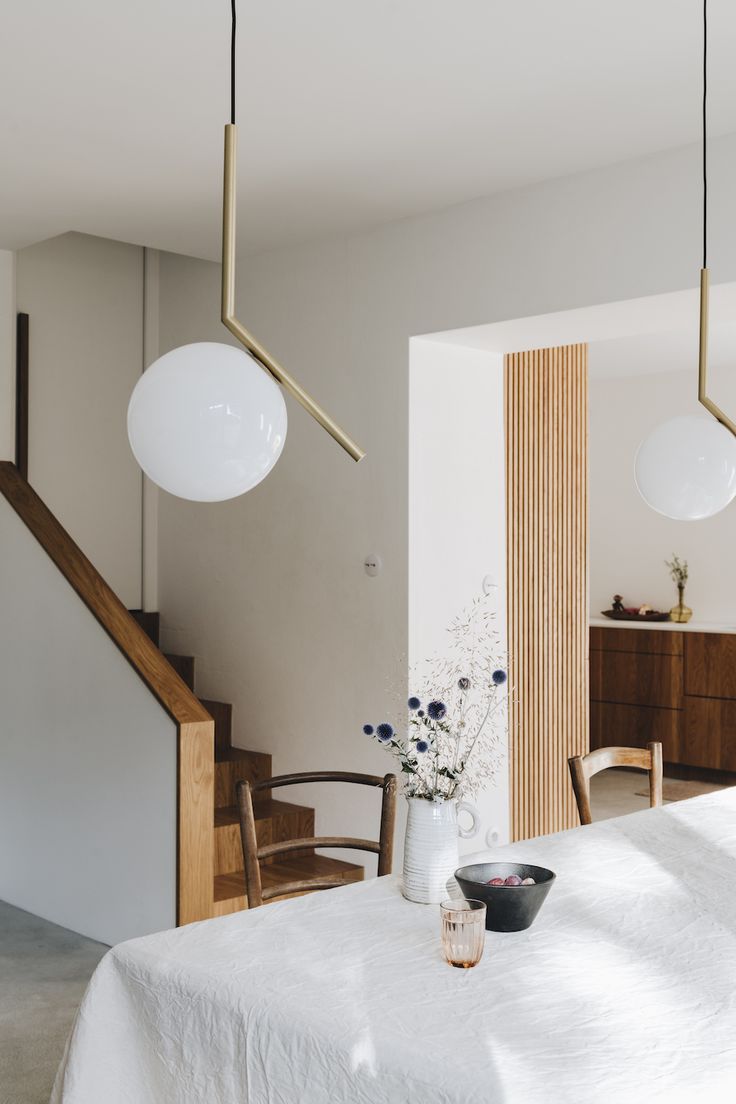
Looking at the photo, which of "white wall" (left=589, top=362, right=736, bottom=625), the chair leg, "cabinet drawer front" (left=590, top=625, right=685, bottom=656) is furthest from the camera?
"white wall" (left=589, top=362, right=736, bottom=625)

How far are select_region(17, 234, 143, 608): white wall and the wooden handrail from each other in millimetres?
1088

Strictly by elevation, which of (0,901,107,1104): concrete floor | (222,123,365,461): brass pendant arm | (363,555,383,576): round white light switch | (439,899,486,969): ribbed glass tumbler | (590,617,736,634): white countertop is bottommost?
(0,901,107,1104): concrete floor

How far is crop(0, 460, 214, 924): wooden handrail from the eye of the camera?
12.7 feet

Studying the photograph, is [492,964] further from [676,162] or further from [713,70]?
[676,162]

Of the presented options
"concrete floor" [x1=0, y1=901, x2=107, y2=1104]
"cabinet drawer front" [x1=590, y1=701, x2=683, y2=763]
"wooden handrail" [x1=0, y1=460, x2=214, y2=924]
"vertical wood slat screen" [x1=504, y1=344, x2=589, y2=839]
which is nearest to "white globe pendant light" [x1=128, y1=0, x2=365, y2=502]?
"concrete floor" [x1=0, y1=901, x2=107, y2=1104]

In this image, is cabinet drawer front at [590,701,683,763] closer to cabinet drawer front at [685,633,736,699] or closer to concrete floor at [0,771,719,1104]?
cabinet drawer front at [685,633,736,699]

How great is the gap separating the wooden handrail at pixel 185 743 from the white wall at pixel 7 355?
0.85 meters

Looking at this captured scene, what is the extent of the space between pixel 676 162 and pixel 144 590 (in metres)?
3.08

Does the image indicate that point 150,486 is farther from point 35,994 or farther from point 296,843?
point 296,843

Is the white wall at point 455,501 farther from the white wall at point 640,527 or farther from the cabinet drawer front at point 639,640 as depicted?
the white wall at point 640,527

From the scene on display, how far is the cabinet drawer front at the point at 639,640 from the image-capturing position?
24.3 ft

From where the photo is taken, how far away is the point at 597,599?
27.6 ft

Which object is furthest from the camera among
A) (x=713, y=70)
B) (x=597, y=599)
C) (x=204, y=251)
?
(x=597, y=599)

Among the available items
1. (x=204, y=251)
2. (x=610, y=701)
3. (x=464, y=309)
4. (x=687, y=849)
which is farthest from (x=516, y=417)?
(x=610, y=701)
